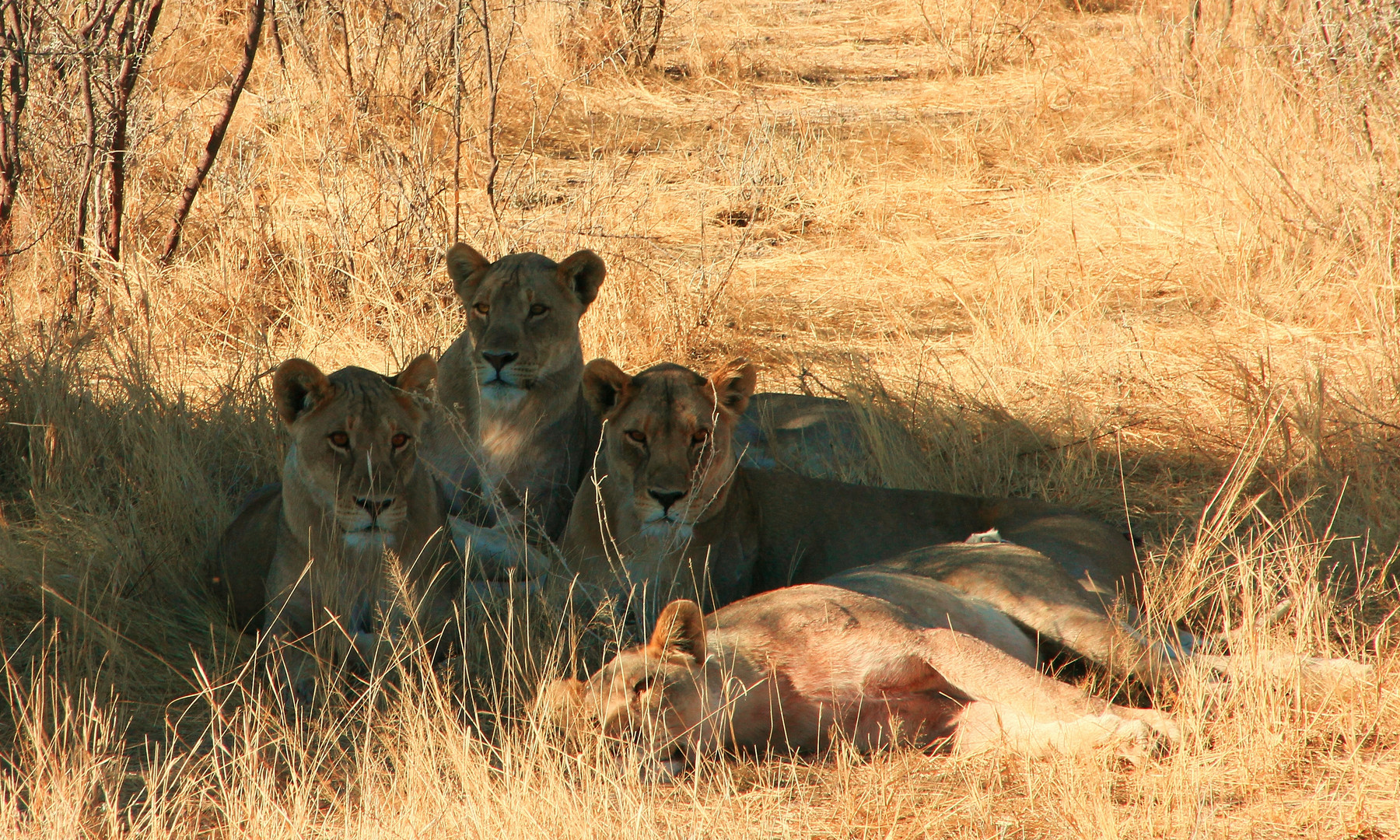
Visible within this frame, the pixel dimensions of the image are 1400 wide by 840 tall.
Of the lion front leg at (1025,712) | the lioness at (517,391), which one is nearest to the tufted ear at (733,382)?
the lioness at (517,391)

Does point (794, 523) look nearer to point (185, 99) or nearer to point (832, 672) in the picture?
point (832, 672)

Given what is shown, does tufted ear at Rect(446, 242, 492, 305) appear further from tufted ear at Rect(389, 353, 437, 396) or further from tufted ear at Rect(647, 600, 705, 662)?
tufted ear at Rect(647, 600, 705, 662)

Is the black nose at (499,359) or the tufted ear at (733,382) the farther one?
the black nose at (499,359)

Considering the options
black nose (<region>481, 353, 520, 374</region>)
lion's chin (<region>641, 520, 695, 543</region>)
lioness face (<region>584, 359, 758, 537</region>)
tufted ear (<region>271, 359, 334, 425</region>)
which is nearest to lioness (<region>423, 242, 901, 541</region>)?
black nose (<region>481, 353, 520, 374</region>)

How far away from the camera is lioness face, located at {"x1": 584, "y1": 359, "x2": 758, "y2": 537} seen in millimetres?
4164

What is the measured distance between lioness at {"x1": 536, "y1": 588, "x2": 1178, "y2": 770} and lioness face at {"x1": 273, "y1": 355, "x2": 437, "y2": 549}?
2.72ft

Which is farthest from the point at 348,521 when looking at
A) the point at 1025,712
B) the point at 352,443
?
the point at 1025,712

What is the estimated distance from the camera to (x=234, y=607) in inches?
172

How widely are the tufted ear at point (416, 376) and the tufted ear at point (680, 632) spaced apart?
1.24 metres

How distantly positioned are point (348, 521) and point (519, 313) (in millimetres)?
1331

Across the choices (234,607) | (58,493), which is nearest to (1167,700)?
(234,607)

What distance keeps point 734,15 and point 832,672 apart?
46.3ft

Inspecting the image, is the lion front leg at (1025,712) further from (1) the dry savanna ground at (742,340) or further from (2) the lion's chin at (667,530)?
(2) the lion's chin at (667,530)

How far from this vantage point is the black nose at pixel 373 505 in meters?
3.72
